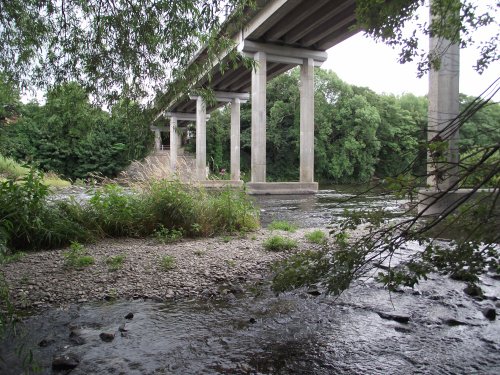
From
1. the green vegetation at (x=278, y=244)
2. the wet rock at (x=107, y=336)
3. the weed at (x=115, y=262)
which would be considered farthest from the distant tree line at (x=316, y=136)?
the wet rock at (x=107, y=336)

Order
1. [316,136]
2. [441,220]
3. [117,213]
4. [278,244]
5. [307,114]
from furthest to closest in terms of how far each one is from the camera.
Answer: [316,136] → [307,114] → [117,213] → [278,244] → [441,220]

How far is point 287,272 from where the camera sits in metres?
2.48

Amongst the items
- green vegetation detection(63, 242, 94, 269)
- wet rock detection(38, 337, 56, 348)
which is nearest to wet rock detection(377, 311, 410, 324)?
Result: wet rock detection(38, 337, 56, 348)

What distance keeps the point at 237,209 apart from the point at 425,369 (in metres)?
5.11

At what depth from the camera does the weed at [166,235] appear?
614cm

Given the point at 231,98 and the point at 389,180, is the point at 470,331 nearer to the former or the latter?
the point at 389,180

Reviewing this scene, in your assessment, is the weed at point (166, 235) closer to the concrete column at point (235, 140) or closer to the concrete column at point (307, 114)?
the concrete column at point (307, 114)

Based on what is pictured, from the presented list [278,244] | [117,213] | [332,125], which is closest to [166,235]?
[117,213]

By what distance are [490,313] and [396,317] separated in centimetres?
85

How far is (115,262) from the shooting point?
4.85 m

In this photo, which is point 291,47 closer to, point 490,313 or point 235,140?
point 235,140

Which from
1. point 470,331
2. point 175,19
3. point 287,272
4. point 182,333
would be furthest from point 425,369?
Result: point 175,19

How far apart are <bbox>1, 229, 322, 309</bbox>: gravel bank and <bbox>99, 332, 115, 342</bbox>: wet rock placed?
95 cm

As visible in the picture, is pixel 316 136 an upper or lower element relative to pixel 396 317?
upper
